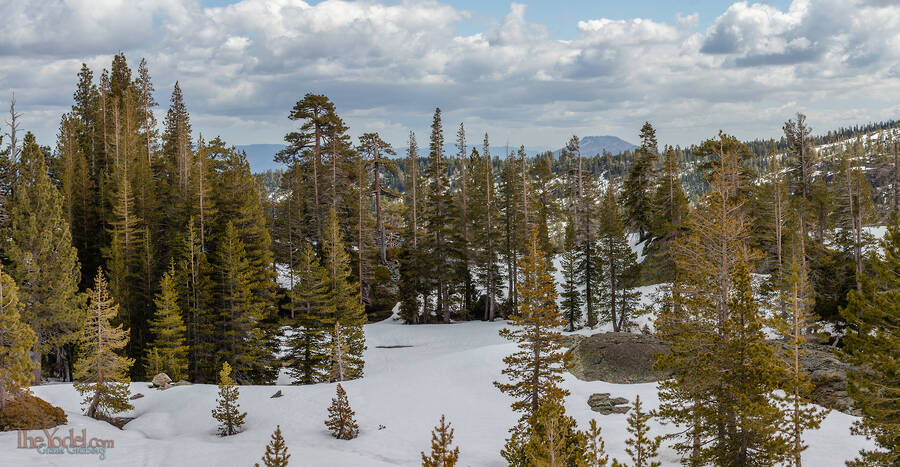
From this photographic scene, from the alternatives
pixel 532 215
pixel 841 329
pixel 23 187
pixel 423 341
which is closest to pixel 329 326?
pixel 423 341

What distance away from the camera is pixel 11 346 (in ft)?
60.6

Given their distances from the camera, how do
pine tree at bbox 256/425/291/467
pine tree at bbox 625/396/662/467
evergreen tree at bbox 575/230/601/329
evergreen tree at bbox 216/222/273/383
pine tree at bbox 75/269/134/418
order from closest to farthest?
pine tree at bbox 256/425/291/467 < pine tree at bbox 625/396/662/467 < pine tree at bbox 75/269/134/418 < evergreen tree at bbox 216/222/273/383 < evergreen tree at bbox 575/230/601/329

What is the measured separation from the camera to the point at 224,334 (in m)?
32.0

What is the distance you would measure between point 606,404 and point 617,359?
5.08 m

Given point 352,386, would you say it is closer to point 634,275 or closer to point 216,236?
point 216,236

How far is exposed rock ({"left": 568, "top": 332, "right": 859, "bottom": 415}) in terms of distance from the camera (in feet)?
72.9

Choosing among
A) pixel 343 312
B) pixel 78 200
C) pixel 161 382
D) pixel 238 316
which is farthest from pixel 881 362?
pixel 78 200

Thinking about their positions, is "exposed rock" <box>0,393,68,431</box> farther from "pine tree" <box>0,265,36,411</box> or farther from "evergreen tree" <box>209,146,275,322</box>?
"evergreen tree" <box>209,146,275,322</box>

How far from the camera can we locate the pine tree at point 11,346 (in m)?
18.2

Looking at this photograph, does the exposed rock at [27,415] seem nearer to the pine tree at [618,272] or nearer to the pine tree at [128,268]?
the pine tree at [128,268]

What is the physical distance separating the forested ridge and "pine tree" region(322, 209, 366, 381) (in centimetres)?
14

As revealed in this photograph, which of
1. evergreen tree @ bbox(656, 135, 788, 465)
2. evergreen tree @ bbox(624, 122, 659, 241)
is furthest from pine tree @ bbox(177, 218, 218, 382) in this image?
evergreen tree @ bbox(624, 122, 659, 241)

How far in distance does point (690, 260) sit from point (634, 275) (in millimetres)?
24069

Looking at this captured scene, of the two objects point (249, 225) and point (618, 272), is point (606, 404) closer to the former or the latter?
point (618, 272)
